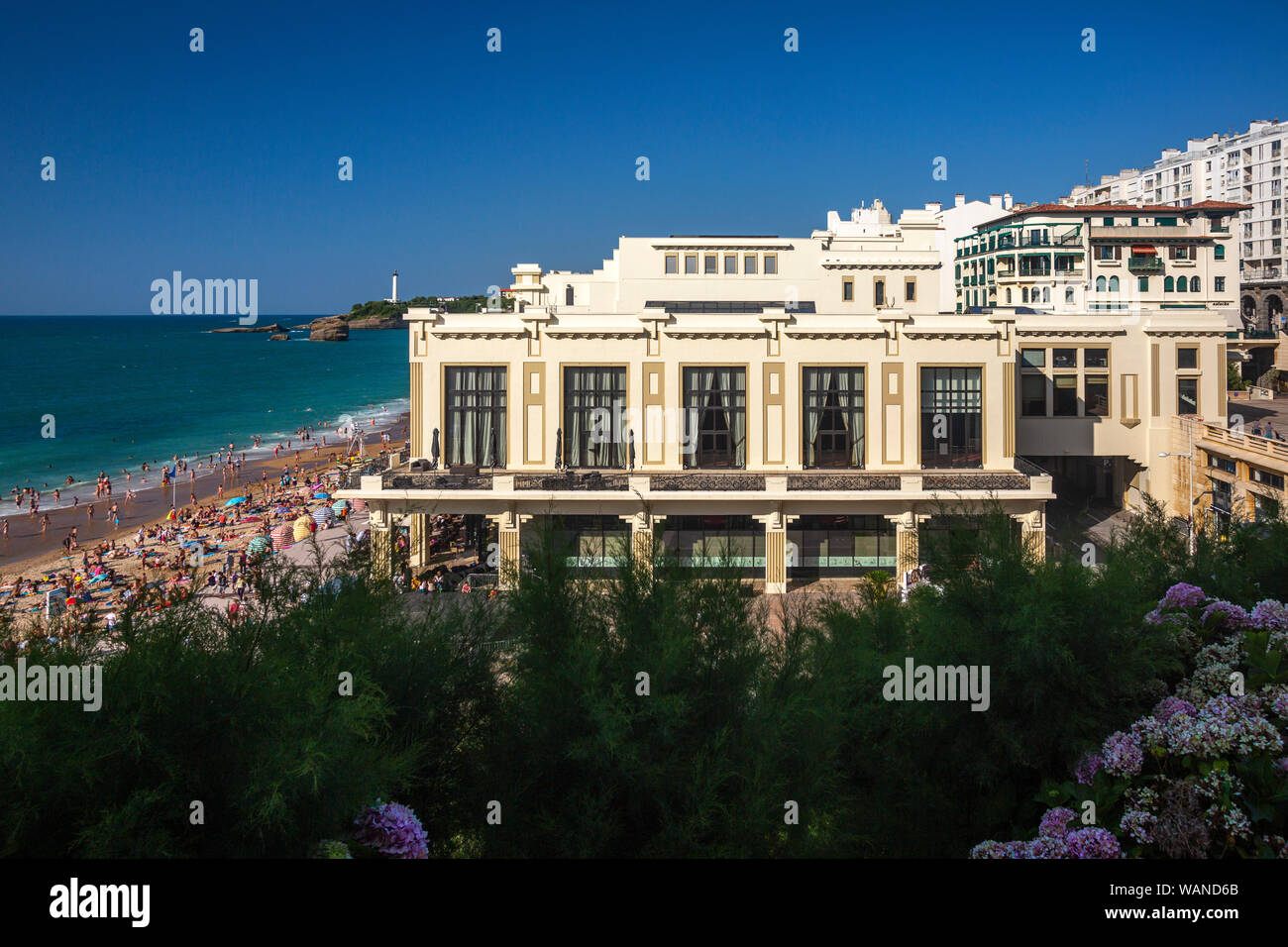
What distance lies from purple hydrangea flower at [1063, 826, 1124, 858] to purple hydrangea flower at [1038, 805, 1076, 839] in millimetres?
363

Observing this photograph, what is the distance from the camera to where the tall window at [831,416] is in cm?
3553

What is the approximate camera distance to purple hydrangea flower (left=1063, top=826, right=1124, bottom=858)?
28.1 ft

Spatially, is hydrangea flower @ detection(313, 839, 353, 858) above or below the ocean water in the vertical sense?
below

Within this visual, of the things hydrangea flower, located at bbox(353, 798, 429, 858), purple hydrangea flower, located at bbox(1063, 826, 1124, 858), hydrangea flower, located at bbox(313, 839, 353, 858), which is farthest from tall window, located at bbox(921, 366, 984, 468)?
hydrangea flower, located at bbox(313, 839, 353, 858)

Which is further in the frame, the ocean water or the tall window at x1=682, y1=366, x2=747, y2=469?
the ocean water

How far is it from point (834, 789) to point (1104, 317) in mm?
34036

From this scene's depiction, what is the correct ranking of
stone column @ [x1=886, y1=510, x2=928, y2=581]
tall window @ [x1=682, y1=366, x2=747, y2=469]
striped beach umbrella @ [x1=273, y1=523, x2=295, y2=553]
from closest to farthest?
stone column @ [x1=886, y1=510, x2=928, y2=581] < tall window @ [x1=682, y1=366, x2=747, y2=469] < striped beach umbrella @ [x1=273, y1=523, x2=295, y2=553]

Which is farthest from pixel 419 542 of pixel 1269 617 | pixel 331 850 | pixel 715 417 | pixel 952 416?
pixel 1269 617

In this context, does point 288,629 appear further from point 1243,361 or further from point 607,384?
point 1243,361

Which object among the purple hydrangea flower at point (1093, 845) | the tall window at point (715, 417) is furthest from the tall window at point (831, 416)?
the purple hydrangea flower at point (1093, 845)

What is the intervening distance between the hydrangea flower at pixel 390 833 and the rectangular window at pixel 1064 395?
3733 centimetres

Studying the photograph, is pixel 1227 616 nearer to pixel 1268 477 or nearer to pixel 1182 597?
pixel 1182 597

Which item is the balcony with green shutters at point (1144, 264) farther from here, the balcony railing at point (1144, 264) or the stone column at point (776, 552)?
the stone column at point (776, 552)

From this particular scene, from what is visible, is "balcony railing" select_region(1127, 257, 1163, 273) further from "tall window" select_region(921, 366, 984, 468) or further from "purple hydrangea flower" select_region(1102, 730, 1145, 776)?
"purple hydrangea flower" select_region(1102, 730, 1145, 776)
